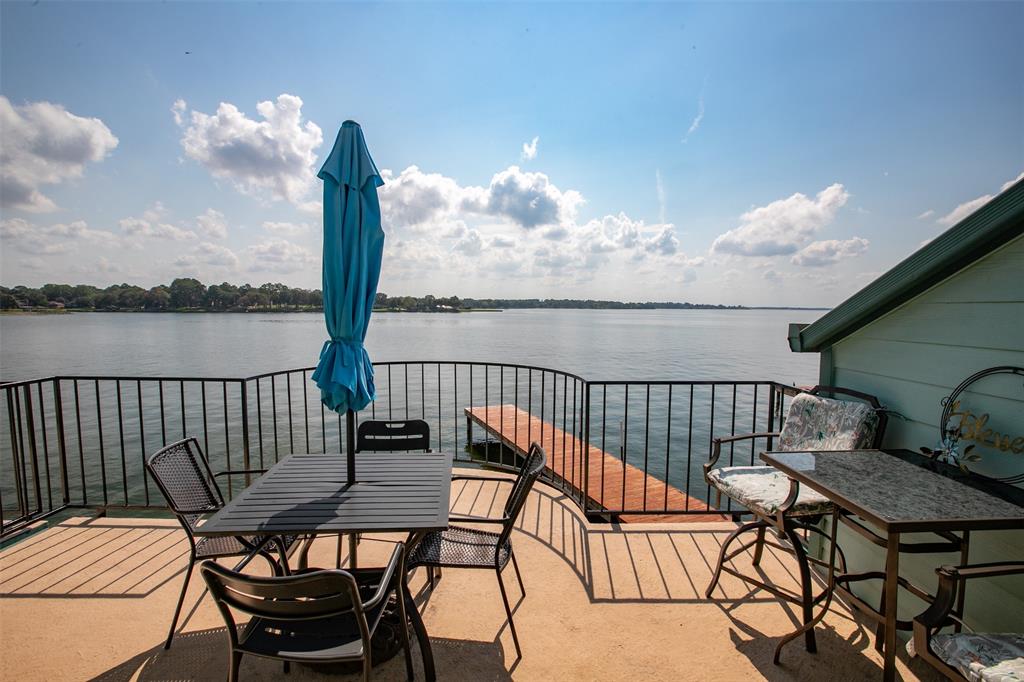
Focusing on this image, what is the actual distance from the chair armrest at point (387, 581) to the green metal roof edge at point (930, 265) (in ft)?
9.22

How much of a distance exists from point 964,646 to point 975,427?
1.12 metres

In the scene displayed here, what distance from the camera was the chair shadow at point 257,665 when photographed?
196cm

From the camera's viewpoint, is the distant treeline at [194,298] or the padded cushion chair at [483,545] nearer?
the padded cushion chair at [483,545]

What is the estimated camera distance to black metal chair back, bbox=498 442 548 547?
2.06 meters

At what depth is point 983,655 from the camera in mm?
1335

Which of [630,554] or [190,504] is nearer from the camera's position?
[190,504]

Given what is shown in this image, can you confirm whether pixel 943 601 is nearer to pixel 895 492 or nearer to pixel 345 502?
pixel 895 492

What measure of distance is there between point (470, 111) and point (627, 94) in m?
2.51

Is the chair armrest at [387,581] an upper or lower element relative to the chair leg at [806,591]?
upper

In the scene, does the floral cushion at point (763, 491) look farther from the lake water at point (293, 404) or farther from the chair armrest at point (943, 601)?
the chair armrest at point (943, 601)

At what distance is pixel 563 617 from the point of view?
7.79ft

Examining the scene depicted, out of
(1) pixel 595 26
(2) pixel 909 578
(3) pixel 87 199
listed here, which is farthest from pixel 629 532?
(3) pixel 87 199

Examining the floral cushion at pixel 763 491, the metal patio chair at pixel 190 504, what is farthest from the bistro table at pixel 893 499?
the metal patio chair at pixel 190 504

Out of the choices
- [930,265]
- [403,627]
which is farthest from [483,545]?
[930,265]
